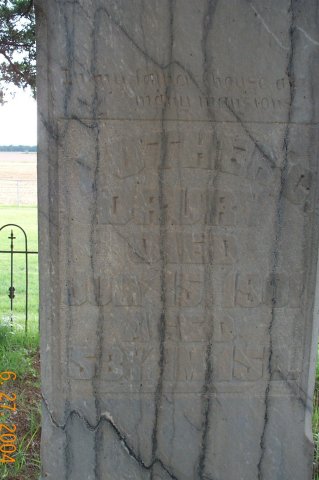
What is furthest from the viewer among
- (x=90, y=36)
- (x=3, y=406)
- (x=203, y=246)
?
(x=3, y=406)

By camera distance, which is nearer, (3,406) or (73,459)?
(73,459)

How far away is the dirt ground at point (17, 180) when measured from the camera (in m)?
17.2

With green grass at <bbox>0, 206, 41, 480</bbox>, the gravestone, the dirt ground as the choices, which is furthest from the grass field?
the dirt ground

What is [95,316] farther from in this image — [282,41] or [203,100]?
[282,41]

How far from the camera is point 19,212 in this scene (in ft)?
43.1

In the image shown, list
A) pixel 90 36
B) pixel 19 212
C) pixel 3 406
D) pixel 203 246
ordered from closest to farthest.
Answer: pixel 90 36
pixel 203 246
pixel 3 406
pixel 19 212

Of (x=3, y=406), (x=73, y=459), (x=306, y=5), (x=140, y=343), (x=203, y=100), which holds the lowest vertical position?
(x=3, y=406)

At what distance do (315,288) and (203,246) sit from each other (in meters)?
0.40

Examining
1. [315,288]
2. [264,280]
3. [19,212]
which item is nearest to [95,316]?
[264,280]

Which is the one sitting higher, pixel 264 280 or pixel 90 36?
pixel 90 36
